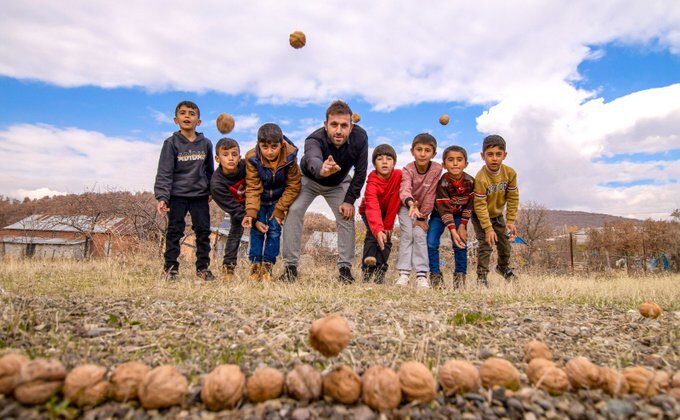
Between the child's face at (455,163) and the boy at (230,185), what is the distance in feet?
8.62

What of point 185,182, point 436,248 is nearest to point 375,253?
point 436,248

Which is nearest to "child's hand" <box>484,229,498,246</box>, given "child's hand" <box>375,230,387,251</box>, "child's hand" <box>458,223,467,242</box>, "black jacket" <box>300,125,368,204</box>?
"child's hand" <box>458,223,467,242</box>

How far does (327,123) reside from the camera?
4910mm

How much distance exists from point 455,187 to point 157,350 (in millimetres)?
4186

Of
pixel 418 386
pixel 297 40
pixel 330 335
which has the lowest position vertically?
pixel 418 386

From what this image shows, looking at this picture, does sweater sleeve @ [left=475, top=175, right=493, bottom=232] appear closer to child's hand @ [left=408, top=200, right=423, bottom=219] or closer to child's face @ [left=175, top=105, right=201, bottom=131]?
child's hand @ [left=408, top=200, right=423, bottom=219]

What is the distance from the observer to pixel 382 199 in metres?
5.20

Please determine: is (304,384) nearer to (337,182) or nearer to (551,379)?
(551,379)

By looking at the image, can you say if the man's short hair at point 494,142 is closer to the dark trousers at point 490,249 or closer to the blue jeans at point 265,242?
the dark trousers at point 490,249

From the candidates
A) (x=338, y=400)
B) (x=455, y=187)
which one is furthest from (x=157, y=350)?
Result: (x=455, y=187)

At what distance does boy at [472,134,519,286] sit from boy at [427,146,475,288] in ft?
0.46

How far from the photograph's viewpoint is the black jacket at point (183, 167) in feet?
→ 16.7

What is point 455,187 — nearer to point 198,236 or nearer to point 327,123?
point 327,123

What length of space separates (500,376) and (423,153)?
382cm
